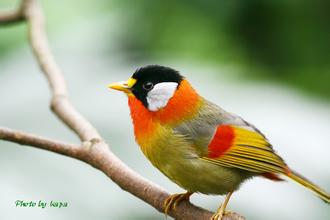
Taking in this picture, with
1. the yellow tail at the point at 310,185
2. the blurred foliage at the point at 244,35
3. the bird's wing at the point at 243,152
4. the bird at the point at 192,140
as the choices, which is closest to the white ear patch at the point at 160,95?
the bird at the point at 192,140

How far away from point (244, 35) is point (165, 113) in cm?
199

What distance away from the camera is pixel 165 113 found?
318 centimetres

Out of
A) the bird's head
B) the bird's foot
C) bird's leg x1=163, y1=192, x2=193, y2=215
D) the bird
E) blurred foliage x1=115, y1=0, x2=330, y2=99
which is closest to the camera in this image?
the bird's foot

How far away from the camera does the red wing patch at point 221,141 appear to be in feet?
10.4

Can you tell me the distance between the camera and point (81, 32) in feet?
14.7

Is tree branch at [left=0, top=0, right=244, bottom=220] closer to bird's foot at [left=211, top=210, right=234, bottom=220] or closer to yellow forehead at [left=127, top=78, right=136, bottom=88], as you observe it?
bird's foot at [left=211, top=210, right=234, bottom=220]

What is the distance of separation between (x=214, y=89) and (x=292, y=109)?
45cm

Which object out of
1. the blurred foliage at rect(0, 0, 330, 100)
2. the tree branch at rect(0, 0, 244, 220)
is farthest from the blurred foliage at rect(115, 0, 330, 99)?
the tree branch at rect(0, 0, 244, 220)

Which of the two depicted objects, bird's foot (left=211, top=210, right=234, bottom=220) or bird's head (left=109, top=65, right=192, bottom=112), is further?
bird's head (left=109, top=65, right=192, bottom=112)

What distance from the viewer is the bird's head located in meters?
3.18

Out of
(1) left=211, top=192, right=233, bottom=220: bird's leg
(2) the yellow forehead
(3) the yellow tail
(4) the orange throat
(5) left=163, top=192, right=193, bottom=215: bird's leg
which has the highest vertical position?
(2) the yellow forehead

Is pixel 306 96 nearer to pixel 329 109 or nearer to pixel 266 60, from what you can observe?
pixel 329 109

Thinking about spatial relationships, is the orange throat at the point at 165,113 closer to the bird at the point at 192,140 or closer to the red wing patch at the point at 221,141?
the bird at the point at 192,140

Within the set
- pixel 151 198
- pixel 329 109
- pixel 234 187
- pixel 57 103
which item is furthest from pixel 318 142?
pixel 57 103
